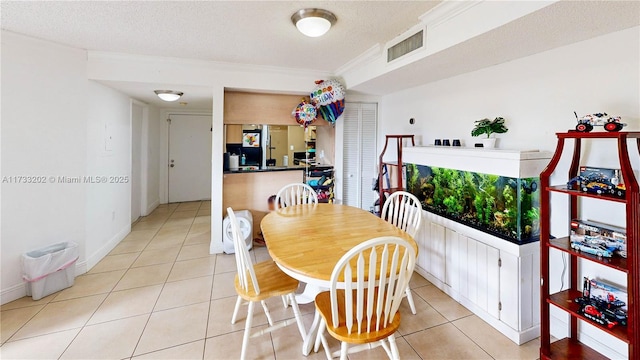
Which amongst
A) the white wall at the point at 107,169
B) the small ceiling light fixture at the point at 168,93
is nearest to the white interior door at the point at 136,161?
the white wall at the point at 107,169

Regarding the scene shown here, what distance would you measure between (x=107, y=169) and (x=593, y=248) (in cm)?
462

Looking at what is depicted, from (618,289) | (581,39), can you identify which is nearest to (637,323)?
(618,289)

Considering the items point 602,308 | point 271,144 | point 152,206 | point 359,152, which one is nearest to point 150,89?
point 271,144

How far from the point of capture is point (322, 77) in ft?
12.5

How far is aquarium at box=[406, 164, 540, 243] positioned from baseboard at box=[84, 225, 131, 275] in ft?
12.1

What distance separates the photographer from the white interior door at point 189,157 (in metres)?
5.91

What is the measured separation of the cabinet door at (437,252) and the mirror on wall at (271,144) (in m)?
2.16

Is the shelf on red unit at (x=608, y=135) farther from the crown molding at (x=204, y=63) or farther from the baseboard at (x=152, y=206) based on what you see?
the baseboard at (x=152, y=206)

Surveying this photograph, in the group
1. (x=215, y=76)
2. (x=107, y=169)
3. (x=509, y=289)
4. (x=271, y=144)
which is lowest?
(x=509, y=289)

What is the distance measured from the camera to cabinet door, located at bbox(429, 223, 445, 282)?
2623mm

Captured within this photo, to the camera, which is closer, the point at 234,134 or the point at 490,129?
the point at 490,129

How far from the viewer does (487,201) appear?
7.42 feet

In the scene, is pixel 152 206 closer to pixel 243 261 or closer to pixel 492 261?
pixel 243 261

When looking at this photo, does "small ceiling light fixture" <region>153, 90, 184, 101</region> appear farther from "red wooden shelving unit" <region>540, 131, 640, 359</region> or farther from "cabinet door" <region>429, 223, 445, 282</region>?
"red wooden shelving unit" <region>540, 131, 640, 359</region>
